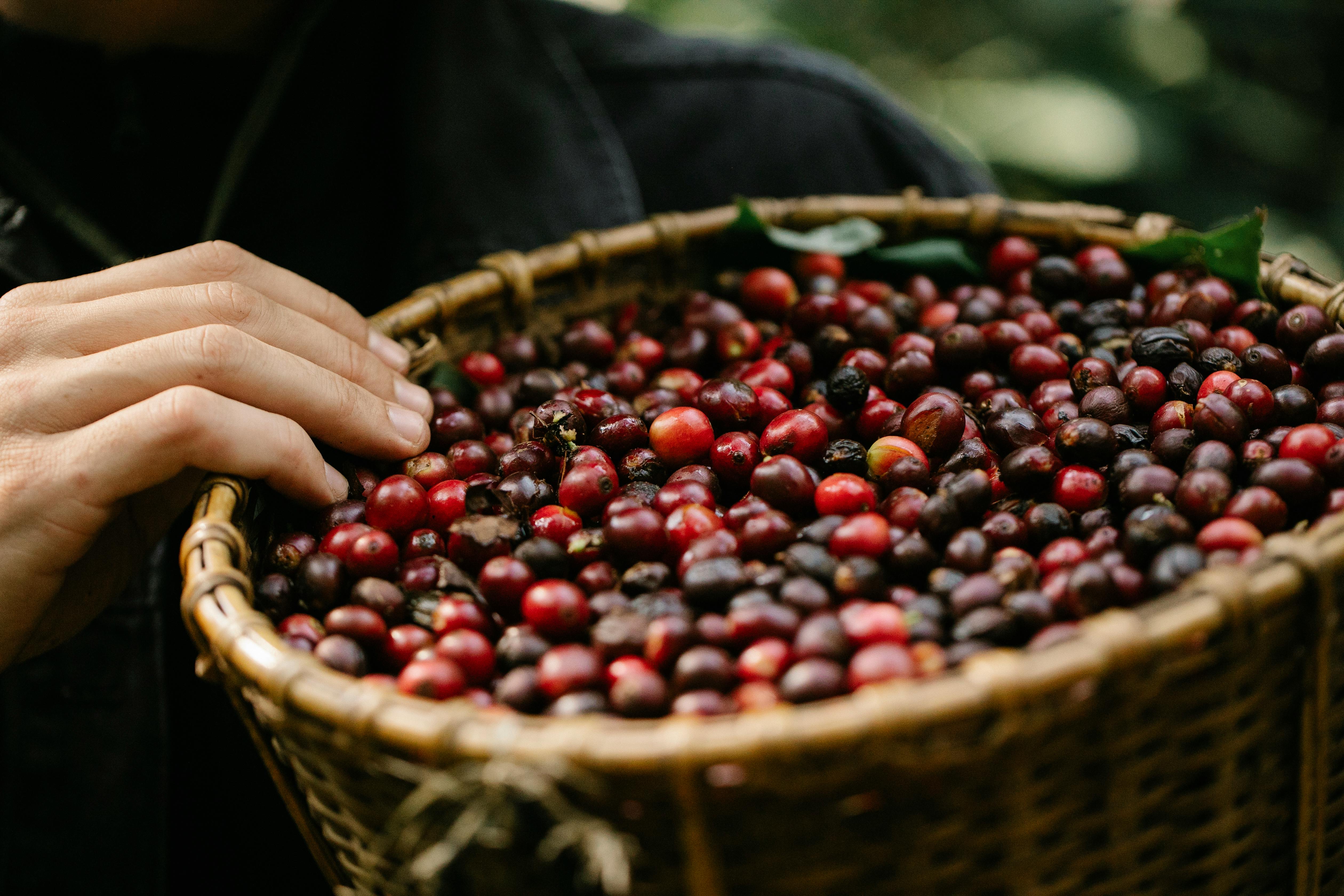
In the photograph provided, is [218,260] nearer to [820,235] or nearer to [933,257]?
[820,235]

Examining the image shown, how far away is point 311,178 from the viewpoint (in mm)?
2234

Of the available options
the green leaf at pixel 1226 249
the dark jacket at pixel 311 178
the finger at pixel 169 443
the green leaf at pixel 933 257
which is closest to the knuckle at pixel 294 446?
the finger at pixel 169 443

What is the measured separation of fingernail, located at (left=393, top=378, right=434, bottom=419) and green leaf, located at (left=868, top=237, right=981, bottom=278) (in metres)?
0.97

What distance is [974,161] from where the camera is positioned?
407cm

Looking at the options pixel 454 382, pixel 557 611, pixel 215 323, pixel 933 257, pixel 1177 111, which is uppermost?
pixel 1177 111

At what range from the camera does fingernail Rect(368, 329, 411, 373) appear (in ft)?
5.23

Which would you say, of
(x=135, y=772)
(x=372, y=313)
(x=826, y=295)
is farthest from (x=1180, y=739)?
(x=372, y=313)

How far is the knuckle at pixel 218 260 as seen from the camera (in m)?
1.44

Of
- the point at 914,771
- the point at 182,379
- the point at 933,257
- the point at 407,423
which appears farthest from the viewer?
the point at 933,257

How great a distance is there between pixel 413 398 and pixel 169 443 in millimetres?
422

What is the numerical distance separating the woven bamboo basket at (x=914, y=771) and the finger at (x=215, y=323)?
45 cm

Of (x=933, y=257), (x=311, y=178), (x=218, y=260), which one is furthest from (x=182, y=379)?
(x=933, y=257)

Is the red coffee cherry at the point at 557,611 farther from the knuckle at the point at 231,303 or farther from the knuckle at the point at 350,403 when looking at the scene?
the knuckle at the point at 231,303

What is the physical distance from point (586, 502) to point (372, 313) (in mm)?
1367
